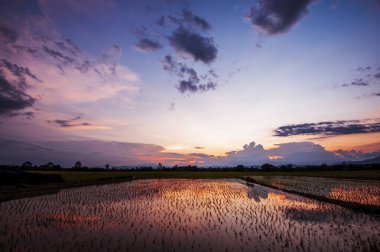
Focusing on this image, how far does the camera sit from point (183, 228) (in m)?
11.7

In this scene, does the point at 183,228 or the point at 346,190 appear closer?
the point at 183,228

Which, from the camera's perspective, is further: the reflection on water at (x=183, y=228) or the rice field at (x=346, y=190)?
the rice field at (x=346, y=190)

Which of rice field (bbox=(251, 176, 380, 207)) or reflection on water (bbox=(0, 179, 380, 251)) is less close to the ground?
rice field (bbox=(251, 176, 380, 207))

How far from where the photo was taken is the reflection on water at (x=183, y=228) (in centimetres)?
916

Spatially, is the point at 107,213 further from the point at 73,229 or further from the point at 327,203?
the point at 327,203

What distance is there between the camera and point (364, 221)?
43.5ft

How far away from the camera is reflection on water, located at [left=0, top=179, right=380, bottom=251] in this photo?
30.1 feet

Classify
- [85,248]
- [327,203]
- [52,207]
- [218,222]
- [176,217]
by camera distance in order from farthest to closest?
[327,203] → [52,207] → [176,217] → [218,222] → [85,248]

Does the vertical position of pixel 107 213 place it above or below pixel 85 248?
above

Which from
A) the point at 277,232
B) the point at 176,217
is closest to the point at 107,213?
the point at 176,217

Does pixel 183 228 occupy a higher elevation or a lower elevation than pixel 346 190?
lower

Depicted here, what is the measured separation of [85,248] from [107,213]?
631 cm

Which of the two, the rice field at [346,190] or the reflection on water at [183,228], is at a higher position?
the rice field at [346,190]

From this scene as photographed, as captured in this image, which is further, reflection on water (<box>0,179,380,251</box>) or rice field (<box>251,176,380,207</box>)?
rice field (<box>251,176,380,207</box>)
